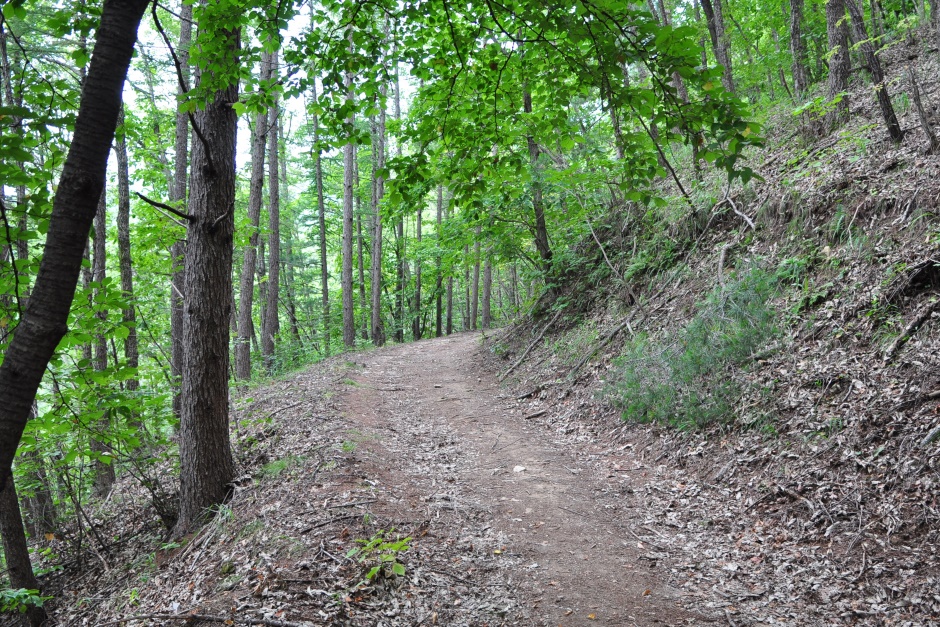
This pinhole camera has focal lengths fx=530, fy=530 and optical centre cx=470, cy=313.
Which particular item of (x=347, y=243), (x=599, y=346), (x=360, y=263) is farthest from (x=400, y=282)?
(x=599, y=346)

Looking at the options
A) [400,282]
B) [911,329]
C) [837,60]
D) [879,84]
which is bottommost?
[911,329]

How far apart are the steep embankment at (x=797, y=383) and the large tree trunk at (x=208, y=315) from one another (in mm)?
4589

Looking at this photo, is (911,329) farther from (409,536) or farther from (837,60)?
(837,60)

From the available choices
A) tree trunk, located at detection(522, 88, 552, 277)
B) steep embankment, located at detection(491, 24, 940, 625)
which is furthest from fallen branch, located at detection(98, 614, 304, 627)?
tree trunk, located at detection(522, 88, 552, 277)

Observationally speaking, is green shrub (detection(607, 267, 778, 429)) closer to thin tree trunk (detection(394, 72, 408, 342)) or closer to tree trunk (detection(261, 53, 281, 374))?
tree trunk (detection(261, 53, 281, 374))

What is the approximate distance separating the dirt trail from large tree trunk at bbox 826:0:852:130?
23.5 feet

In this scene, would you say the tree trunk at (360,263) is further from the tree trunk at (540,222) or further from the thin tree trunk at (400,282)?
the tree trunk at (540,222)

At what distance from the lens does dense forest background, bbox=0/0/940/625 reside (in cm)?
293

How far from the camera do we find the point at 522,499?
572 centimetres

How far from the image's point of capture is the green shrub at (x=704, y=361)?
21.0 ft

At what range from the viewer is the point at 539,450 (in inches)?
289

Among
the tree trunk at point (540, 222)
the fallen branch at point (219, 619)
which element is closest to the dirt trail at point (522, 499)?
the fallen branch at point (219, 619)

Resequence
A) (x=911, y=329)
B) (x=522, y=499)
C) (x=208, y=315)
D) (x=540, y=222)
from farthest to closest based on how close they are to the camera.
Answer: (x=540, y=222)
(x=522, y=499)
(x=208, y=315)
(x=911, y=329)

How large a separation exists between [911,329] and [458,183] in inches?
181
